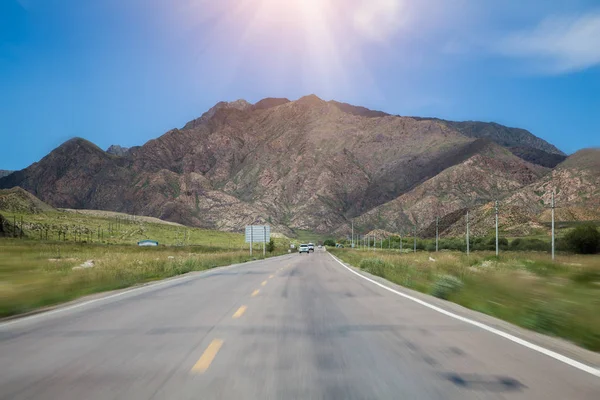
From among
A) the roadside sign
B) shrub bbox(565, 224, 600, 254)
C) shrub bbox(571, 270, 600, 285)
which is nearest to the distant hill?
the roadside sign

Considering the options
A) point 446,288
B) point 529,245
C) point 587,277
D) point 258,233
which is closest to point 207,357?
point 446,288

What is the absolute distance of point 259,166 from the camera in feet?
651

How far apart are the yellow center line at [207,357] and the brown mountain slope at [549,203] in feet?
310

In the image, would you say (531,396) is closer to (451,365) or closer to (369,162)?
(451,365)

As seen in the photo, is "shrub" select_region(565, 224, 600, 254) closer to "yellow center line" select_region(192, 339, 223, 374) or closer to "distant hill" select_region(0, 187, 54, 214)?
"yellow center line" select_region(192, 339, 223, 374)

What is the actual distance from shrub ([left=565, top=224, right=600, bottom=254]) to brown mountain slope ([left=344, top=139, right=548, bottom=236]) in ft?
209

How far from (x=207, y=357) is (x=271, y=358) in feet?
2.79

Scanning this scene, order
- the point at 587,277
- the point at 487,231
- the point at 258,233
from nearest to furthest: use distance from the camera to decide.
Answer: the point at 587,277, the point at 258,233, the point at 487,231

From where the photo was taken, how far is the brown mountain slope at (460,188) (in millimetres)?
141625

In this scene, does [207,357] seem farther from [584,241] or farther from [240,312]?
[584,241]

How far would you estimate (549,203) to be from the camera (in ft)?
385

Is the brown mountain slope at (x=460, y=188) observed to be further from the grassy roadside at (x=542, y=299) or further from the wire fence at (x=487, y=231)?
the grassy roadside at (x=542, y=299)

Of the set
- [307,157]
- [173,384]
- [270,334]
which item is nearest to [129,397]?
[173,384]

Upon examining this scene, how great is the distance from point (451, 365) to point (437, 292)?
882 cm
